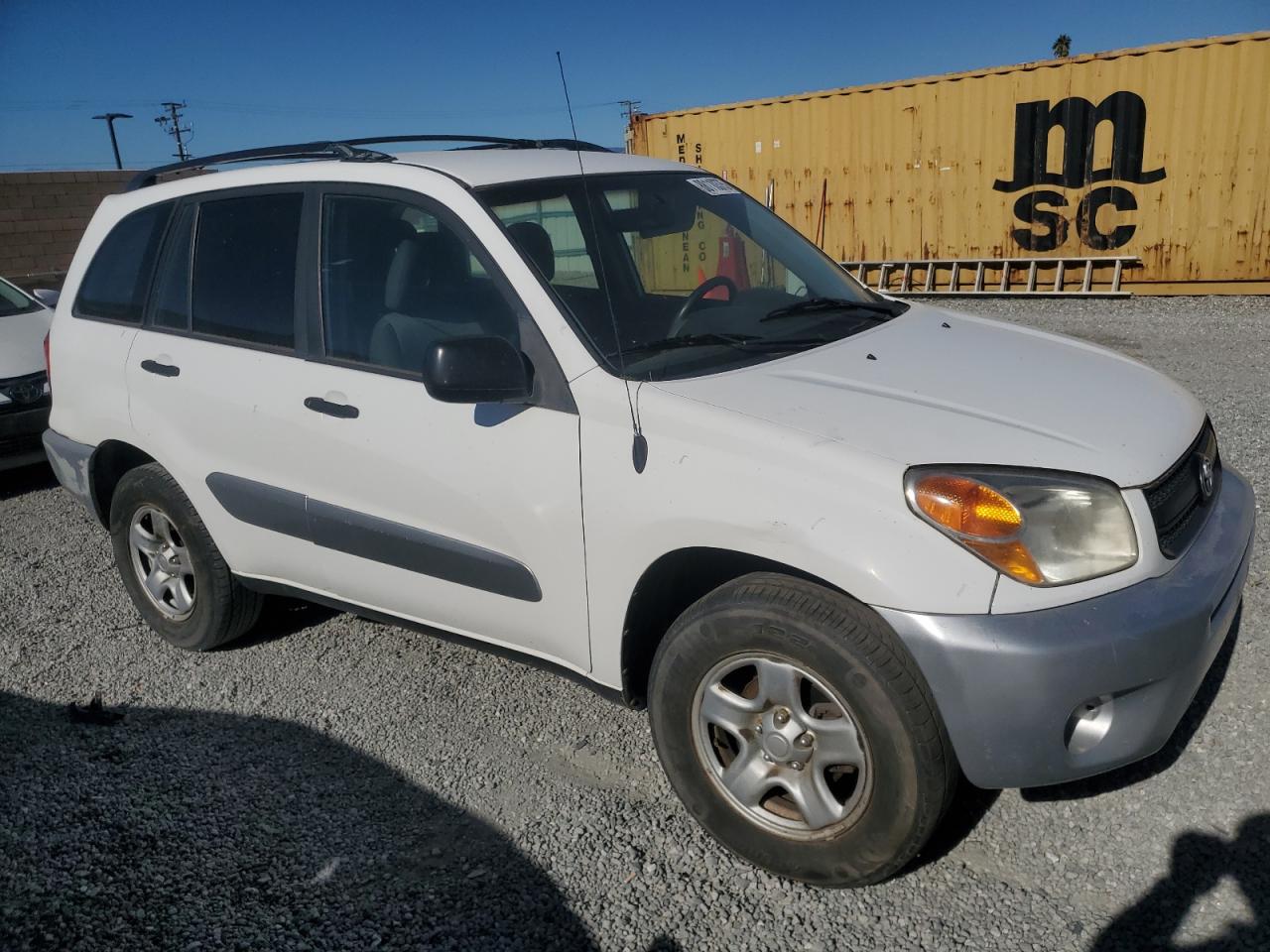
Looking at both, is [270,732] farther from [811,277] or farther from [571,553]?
[811,277]

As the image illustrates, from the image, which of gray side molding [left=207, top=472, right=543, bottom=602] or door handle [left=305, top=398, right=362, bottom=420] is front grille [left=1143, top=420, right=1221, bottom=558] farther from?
door handle [left=305, top=398, right=362, bottom=420]

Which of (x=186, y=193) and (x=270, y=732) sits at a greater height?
(x=186, y=193)

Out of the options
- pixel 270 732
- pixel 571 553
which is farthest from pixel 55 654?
pixel 571 553

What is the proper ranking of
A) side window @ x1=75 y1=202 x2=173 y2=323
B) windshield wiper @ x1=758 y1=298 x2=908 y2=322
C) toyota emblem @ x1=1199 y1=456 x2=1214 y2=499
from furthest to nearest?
1. side window @ x1=75 y1=202 x2=173 y2=323
2. windshield wiper @ x1=758 y1=298 x2=908 y2=322
3. toyota emblem @ x1=1199 y1=456 x2=1214 y2=499

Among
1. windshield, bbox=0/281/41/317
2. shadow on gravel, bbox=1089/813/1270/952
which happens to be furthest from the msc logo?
shadow on gravel, bbox=1089/813/1270/952

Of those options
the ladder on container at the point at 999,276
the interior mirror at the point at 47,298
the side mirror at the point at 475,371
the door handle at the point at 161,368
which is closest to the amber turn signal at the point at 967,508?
the side mirror at the point at 475,371

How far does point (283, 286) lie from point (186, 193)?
80 centimetres

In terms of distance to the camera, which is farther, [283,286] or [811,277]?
[811,277]

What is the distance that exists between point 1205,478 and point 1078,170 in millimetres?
11214

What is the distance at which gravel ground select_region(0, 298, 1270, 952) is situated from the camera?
2.39 meters

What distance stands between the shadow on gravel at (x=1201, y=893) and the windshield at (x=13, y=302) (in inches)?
295

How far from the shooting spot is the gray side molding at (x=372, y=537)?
284 cm

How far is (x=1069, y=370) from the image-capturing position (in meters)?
2.93

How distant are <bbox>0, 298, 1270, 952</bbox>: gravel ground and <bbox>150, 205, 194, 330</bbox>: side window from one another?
1.33 meters
